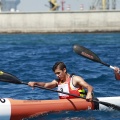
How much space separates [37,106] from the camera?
9.62 m

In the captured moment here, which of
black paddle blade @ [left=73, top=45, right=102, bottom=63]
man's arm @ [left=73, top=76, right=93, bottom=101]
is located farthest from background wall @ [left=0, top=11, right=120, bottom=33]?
man's arm @ [left=73, top=76, right=93, bottom=101]

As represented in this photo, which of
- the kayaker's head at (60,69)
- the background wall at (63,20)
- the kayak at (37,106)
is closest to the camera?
the kayak at (37,106)

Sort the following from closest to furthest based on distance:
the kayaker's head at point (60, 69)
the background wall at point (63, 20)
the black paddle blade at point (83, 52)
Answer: the kayaker's head at point (60, 69) < the black paddle blade at point (83, 52) < the background wall at point (63, 20)

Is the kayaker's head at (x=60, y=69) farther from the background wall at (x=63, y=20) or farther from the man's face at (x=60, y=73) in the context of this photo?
the background wall at (x=63, y=20)

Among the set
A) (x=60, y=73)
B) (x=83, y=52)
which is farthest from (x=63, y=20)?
(x=60, y=73)

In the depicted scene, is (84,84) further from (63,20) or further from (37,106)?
(63,20)

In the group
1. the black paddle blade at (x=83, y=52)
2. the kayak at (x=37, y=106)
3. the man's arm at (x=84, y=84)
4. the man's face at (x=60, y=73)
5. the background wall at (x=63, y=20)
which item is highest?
the black paddle blade at (x=83, y=52)

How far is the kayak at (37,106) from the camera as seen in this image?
9375 mm

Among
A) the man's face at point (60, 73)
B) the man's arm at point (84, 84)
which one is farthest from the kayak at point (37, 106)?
the man's face at point (60, 73)

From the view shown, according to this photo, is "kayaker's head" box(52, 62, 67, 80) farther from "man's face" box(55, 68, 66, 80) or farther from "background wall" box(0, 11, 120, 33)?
"background wall" box(0, 11, 120, 33)

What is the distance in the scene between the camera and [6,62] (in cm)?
2192

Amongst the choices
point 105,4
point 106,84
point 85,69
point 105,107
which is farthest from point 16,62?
point 105,4

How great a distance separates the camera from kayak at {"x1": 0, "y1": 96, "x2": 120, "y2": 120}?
Answer: 369 inches

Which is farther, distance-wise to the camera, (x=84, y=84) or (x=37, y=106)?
(x=84, y=84)
